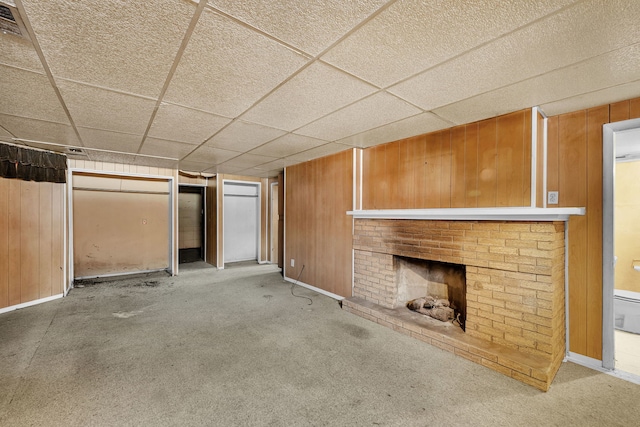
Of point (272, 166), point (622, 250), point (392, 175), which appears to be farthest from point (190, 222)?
point (622, 250)

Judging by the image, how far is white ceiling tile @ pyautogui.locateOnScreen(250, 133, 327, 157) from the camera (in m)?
3.56

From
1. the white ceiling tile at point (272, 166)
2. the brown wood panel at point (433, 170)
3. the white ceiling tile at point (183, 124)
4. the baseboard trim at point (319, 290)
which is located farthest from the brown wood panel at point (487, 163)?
the white ceiling tile at point (272, 166)

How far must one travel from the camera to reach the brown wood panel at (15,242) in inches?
150

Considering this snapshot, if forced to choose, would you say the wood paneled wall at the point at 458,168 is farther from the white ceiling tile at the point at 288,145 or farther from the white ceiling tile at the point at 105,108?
the white ceiling tile at the point at 105,108

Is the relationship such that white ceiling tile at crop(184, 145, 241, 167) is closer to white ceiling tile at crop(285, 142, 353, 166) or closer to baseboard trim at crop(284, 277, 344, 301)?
white ceiling tile at crop(285, 142, 353, 166)

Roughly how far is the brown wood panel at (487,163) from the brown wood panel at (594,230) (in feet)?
2.38

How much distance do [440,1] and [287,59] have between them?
0.92 meters

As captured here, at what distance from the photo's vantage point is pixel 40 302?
413cm

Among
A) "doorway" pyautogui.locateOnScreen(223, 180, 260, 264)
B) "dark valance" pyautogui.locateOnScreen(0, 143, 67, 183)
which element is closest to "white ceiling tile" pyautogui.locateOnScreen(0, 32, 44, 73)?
"dark valance" pyautogui.locateOnScreen(0, 143, 67, 183)

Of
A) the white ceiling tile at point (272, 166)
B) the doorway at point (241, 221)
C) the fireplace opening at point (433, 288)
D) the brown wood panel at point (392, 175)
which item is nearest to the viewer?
the fireplace opening at point (433, 288)

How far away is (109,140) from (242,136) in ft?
6.06

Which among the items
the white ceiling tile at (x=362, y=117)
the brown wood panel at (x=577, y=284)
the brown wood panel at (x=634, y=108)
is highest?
the white ceiling tile at (x=362, y=117)

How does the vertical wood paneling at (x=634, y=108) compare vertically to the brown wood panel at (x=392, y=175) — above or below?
above

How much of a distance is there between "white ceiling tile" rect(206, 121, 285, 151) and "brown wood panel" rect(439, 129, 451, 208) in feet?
6.26
